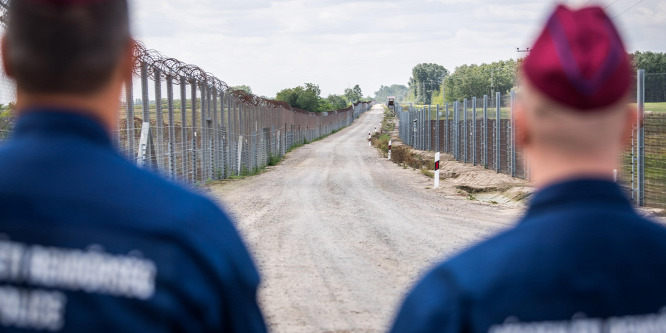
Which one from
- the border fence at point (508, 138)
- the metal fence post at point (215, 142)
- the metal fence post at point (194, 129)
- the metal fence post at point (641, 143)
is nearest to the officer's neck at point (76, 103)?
the border fence at point (508, 138)

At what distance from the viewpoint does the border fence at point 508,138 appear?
42.9ft

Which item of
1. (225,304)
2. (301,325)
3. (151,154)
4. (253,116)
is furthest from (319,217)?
(253,116)

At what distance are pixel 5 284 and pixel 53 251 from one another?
12 centimetres

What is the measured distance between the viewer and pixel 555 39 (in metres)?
1.48

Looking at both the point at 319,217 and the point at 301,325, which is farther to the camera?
the point at 319,217

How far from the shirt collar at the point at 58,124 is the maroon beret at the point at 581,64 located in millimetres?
973

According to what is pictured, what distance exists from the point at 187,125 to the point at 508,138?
31.5 ft

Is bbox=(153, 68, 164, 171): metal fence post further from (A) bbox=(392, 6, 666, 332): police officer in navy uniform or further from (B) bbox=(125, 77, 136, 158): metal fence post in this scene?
(A) bbox=(392, 6, 666, 332): police officer in navy uniform

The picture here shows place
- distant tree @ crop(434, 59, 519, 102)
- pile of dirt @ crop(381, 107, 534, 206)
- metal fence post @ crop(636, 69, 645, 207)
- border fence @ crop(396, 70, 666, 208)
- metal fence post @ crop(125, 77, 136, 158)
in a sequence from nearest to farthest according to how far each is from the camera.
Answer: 1. metal fence post @ crop(636, 69, 645, 207)
2. border fence @ crop(396, 70, 666, 208)
3. metal fence post @ crop(125, 77, 136, 158)
4. pile of dirt @ crop(381, 107, 534, 206)
5. distant tree @ crop(434, 59, 519, 102)

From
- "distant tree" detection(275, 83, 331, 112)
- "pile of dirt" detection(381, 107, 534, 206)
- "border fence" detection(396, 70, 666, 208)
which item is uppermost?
"distant tree" detection(275, 83, 331, 112)

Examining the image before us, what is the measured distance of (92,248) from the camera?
55.2 inches

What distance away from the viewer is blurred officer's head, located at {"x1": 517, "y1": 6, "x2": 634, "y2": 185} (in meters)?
1.44

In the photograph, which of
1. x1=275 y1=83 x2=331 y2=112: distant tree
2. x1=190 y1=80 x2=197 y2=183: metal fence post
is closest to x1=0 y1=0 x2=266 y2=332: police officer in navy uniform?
x1=190 y1=80 x2=197 y2=183: metal fence post

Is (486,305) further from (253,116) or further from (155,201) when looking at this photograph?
(253,116)
